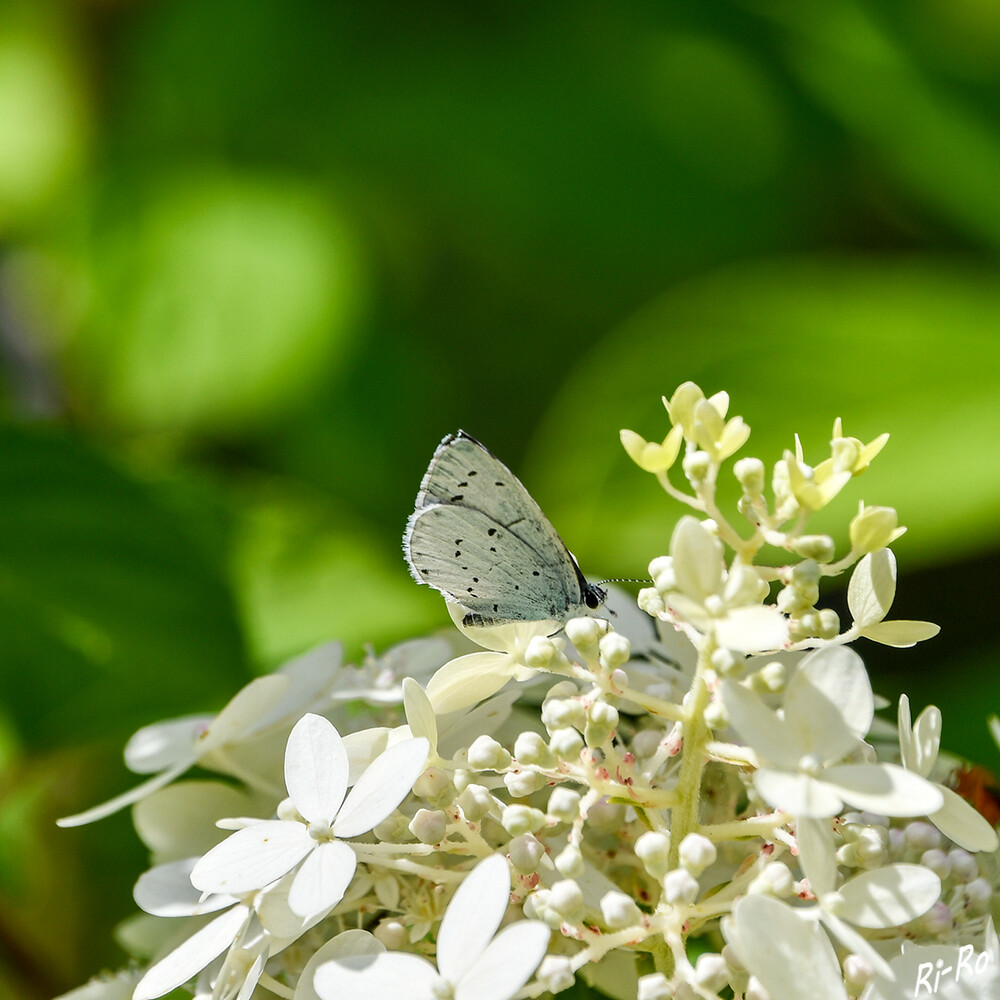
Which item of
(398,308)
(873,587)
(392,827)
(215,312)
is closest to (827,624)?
(873,587)

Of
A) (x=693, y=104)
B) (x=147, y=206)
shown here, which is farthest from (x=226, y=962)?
(x=693, y=104)

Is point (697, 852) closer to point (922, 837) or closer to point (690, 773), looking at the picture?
point (690, 773)

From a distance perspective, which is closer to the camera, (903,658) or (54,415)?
(903,658)

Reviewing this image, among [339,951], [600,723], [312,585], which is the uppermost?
[600,723]

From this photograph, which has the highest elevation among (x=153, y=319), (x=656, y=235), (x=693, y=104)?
(x=693, y=104)

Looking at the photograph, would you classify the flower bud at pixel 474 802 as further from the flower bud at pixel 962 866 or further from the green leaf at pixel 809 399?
the green leaf at pixel 809 399

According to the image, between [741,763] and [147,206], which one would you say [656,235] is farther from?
[741,763]
